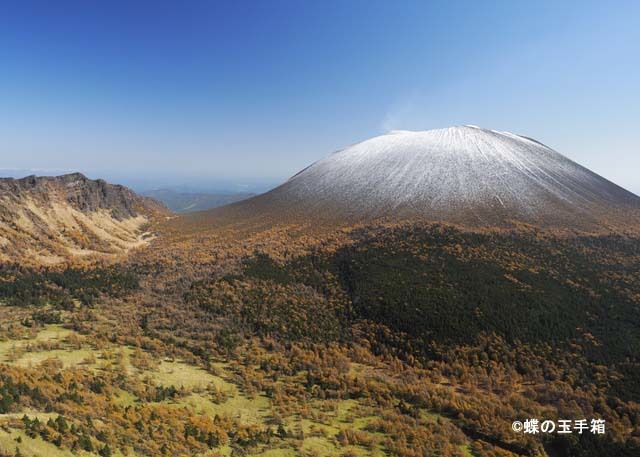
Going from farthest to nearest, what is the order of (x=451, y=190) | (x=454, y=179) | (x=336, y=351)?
(x=454, y=179)
(x=451, y=190)
(x=336, y=351)

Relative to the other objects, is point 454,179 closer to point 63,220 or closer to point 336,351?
point 336,351

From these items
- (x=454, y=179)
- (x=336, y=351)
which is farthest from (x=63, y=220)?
(x=454, y=179)

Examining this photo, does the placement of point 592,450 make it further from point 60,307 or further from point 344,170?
point 344,170

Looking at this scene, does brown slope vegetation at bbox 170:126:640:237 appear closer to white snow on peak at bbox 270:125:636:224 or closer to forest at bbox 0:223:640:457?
white snow on peak at bbox 270:125:636:224

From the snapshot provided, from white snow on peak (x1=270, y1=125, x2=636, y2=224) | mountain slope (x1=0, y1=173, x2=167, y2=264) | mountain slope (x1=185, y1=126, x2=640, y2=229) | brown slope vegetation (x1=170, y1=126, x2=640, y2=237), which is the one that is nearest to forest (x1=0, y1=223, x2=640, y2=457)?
mountain slope (x1=0, y1=173, x2=167, y2=264)

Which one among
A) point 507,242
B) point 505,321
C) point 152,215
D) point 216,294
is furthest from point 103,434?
point 152,215

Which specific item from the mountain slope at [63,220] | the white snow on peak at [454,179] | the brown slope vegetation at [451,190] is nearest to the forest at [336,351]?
the mountain slope at [63,220]
